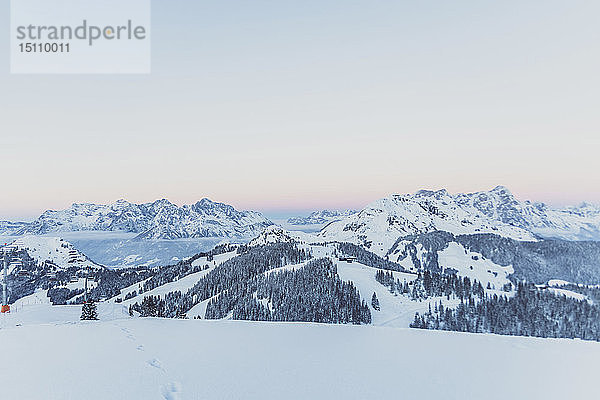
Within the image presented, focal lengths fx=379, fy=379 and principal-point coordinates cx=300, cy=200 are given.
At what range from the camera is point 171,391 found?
565 cm

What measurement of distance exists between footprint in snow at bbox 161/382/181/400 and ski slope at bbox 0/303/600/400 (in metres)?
0.02

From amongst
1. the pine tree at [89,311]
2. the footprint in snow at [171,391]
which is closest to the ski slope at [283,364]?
the footprint in snow at [171,391]

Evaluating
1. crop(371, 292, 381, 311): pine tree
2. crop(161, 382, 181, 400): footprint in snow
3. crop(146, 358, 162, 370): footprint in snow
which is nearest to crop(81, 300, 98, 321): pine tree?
crop(146, 358, 162, 370): footprint in snow

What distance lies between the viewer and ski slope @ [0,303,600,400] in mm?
5781

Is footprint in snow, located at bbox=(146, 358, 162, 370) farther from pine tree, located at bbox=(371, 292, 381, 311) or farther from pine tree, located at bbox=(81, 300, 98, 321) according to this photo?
pine tree, located at bbox=(371, 292, 381, 311)

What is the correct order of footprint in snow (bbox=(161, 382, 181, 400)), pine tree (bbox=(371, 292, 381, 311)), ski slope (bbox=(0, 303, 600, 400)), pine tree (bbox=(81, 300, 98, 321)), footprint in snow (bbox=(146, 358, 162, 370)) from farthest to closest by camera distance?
1. pine tree (bbox=(371, 292, 381, 311))
2. pine tree (bbox=(81, 300, 98, 321))
3. footprint in snow (bbox=(146, 358, 162, 370))
4. ski slope (bbox=(0, 303, 600, 400))
5. footprint in snow (bbox=(161, 382, 181, 400))

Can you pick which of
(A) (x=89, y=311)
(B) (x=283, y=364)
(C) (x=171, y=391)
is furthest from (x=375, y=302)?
(C) (x=171, y=391)

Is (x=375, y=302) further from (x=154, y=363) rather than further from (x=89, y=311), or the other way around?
(x=154, y=363)

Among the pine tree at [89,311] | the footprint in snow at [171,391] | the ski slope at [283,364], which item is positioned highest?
the footprint in snow at [171,391]

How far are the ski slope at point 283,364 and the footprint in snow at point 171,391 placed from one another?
0.05ft

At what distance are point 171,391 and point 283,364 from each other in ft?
7.11

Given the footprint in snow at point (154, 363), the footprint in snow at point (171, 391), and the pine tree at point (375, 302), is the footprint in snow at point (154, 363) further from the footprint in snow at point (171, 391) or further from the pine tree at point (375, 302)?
the pine tree at point (375, 302)

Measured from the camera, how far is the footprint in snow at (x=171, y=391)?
17.9ft

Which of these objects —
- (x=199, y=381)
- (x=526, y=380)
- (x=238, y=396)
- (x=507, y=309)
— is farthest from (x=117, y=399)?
(x=507, y=309)
